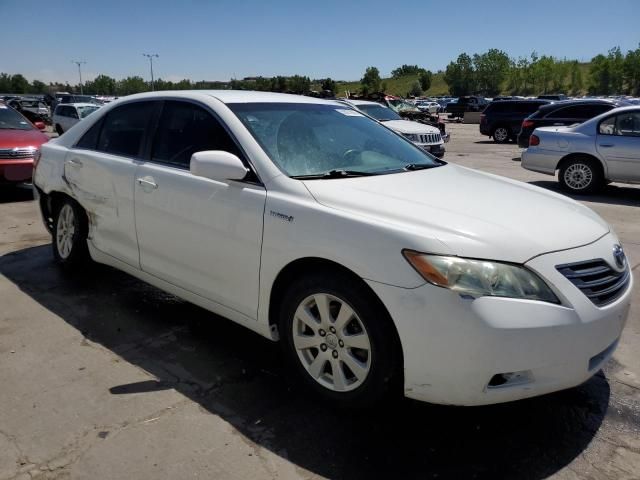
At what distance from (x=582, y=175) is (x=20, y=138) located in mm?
9685

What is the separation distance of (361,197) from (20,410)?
2.11 m

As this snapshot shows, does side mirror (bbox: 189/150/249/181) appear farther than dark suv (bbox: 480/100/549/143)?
No

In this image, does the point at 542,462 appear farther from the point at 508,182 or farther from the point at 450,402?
the point at 508,182

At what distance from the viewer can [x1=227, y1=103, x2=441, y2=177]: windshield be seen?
10.6 ft

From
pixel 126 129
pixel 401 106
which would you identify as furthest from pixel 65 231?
pixel 401 106

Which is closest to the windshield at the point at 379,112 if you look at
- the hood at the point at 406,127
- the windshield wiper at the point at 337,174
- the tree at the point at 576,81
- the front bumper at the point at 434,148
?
the hood at the point at 406,127

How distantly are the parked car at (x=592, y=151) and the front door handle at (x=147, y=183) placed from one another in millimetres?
8265

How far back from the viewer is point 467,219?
2588mm

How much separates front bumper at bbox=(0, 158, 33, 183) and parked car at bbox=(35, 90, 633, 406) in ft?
17.7

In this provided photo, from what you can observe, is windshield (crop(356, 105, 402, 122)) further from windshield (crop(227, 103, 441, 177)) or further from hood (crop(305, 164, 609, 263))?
hood (crop(305, 164, 609, 263))

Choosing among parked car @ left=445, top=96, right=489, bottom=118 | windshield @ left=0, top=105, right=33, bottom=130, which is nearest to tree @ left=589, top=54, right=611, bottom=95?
parked car @ left=445, top=96, right=489, bottom=118

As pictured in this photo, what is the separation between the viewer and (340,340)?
2.72m

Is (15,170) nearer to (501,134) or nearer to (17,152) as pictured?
(17,152)

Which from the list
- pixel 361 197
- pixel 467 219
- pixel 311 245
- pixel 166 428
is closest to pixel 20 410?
pixel 166 428
